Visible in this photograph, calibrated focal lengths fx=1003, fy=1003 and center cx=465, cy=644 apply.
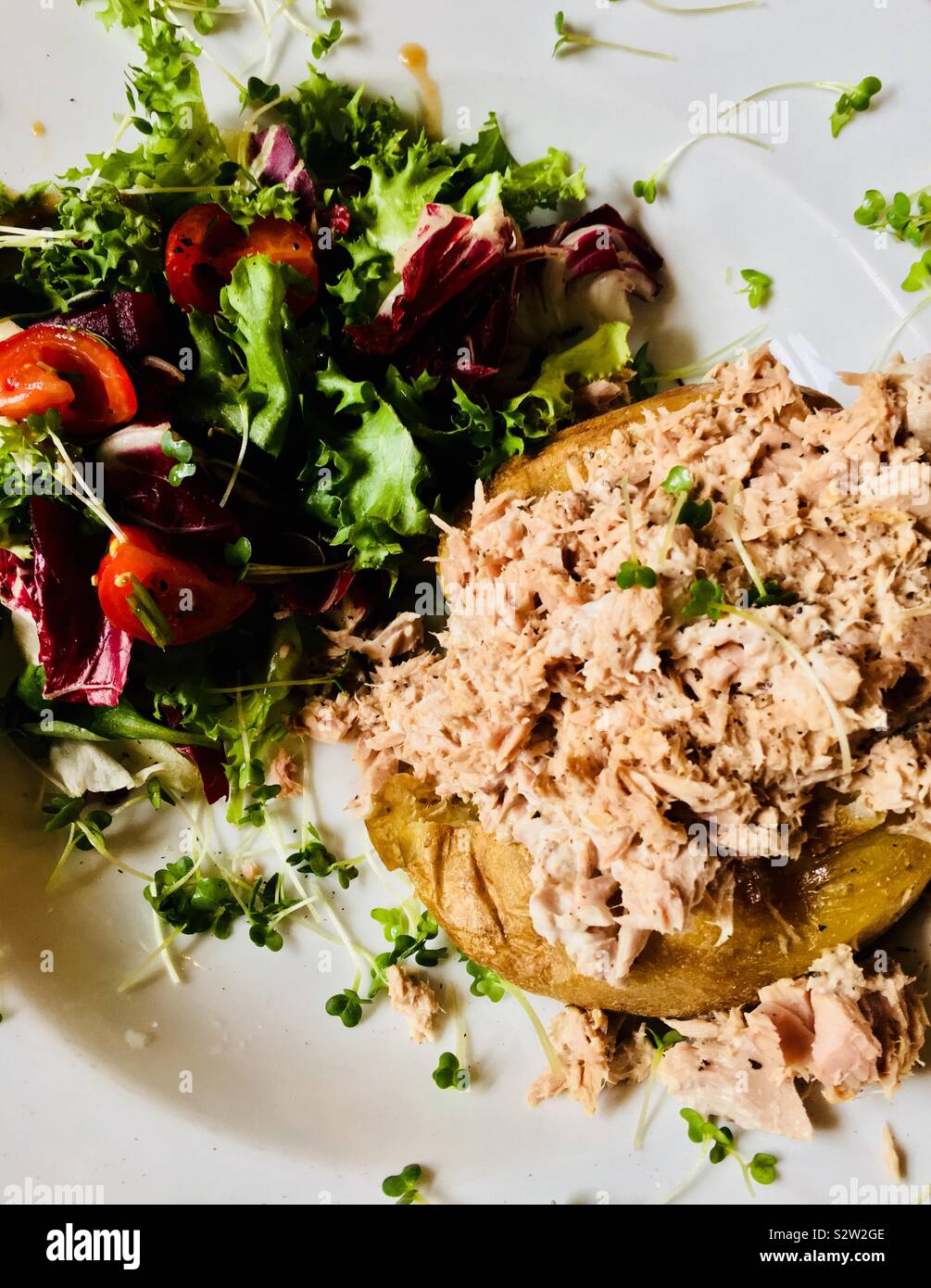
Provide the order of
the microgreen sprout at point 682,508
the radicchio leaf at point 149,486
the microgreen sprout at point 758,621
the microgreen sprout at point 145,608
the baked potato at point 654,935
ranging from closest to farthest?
the microgreen sprout at point 758,621, the microgreen sprout at point 682,508, the baked potato at point 654,935, the microgreen sprout at point 145,608, the radicchio leaf at point 149,486

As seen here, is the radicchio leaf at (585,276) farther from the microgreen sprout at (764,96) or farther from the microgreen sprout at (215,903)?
the microgreen sprout at (215,903)

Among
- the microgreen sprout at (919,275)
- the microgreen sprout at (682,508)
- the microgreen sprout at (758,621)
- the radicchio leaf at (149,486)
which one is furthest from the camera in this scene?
the microgreen sprout at (919,275)

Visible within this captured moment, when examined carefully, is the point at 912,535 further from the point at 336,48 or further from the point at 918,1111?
the point at 336,48

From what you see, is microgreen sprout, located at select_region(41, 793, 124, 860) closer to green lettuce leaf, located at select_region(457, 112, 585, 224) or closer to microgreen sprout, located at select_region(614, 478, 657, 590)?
microgreen sprout, located at select_region(614, 478, 657, 590)

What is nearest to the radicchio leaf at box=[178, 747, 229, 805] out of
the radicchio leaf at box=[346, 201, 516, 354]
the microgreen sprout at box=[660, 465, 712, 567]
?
the radicchio leaf at box=[346, 201, 516, 354]

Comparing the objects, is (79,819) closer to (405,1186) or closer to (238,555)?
(238,555)

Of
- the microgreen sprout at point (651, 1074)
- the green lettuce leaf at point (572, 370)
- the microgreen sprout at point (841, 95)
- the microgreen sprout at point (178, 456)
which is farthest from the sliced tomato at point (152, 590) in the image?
the microgreen sprout at point (841, 95)
